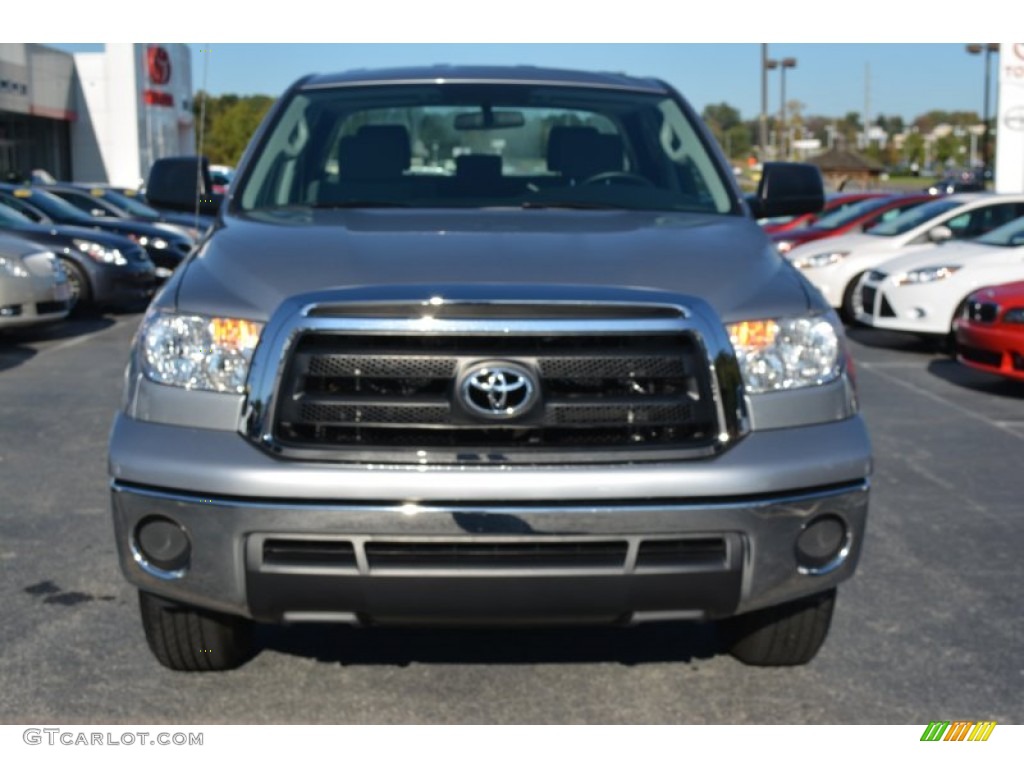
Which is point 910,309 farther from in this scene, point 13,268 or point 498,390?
point 498,390

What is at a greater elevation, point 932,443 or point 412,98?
point 412,98

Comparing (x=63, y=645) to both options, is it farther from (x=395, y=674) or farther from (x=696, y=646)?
(x=696, y=646)

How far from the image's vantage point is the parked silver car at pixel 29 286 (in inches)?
482

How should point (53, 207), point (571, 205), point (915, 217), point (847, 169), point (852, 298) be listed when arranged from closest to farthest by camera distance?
1. point (571, 205)
2. point (852, 298)
3. point (915, 217)
4. point (53, 207)
5. point (847, 169)

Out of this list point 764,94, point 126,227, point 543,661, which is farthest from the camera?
point 764,94

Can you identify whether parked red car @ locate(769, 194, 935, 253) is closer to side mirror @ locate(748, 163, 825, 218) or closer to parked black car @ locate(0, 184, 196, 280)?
parked black car @ locate(0, 184, 196, 280)

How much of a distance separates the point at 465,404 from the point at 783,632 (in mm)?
1334

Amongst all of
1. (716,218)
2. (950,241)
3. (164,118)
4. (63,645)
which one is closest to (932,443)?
(716,218)

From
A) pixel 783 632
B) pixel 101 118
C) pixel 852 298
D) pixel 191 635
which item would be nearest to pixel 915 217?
pixel 852 298

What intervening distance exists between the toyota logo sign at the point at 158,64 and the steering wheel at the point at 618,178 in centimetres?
5427

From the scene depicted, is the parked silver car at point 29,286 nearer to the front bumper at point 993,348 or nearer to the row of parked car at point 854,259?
the row of parked car at point 854,259

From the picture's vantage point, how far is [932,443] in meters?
8.25

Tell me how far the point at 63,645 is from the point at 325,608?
1.43 meters

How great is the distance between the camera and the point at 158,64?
187 feet
